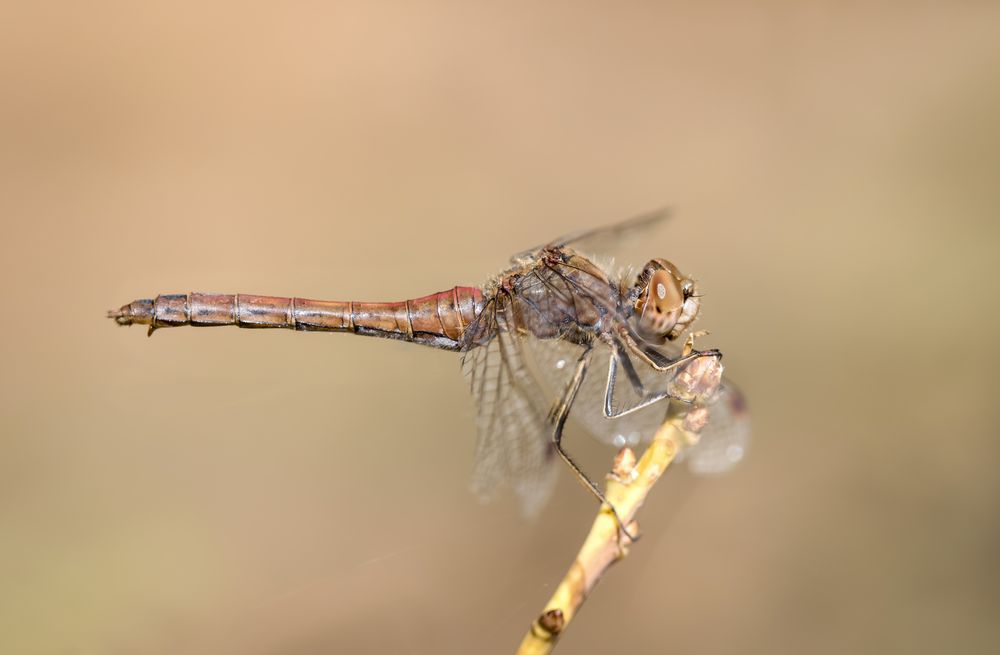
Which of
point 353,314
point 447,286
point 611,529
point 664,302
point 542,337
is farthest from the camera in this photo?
point 447,286

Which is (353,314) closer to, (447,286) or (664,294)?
(664,294)

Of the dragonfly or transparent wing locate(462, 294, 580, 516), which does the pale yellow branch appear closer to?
the dragonfly

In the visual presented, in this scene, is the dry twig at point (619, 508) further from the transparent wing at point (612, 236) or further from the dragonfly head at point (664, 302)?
the transparent wing at point (612, 236)

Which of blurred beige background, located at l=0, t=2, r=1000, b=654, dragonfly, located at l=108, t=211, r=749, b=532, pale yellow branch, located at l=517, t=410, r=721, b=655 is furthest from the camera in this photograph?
blurred beige background, located at l=0, t=2, r=1000, b=654

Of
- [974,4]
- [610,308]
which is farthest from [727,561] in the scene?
[974,4]

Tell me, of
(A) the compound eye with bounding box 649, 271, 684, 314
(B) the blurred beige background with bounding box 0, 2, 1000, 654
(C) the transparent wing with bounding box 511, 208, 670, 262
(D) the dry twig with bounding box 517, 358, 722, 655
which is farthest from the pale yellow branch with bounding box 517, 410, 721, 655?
(C) the transparent wing with bounding box 511, 208, 670, 262

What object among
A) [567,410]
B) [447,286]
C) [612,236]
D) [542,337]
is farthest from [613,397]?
[447,286]

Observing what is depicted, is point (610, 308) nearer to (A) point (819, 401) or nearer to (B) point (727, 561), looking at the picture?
(B) point (727, 561)
